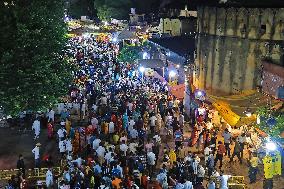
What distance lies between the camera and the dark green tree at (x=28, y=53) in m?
17.5

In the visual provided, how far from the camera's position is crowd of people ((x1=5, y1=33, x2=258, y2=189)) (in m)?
15.6

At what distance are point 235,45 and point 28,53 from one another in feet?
42.5

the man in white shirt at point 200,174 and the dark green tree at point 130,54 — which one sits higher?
the dark green tree at point 130,54

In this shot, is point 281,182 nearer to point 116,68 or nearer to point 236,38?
point 236,38

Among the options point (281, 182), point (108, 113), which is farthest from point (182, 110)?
point (281, 182)

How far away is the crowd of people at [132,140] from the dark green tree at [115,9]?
23.8m

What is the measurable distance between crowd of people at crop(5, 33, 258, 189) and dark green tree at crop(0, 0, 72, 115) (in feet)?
7.27

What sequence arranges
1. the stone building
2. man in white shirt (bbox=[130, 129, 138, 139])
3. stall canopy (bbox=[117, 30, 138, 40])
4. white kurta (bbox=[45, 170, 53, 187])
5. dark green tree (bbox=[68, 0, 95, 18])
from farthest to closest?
dark green tree (bbox=[68, 0, 95, 18]) → stall canopy (bbox=[117, 30, 138, 40]) → the stone building → man in white shirt (bbox=[130, 129, 138, 139]) → white kurta (bbox=[45, 170, 53, 187])

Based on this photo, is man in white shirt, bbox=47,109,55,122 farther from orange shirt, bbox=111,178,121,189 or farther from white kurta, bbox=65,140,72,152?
orange shirt, bbox=111,178,121,189

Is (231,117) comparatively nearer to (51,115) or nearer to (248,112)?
(248,112)

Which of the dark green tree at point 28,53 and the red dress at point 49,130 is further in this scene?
the red dress at point 49,130

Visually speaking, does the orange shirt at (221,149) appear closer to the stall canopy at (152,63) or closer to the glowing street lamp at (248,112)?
the glowing street lamp at (248,112)

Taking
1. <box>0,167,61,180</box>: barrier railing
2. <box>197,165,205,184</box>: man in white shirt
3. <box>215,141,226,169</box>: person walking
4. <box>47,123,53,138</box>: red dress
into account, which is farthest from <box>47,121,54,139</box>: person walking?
<box>197,165,205,184</box>: man in white shirt

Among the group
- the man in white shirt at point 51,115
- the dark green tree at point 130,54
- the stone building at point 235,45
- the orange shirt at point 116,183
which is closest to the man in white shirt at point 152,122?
the man in white shirt at point 51,115
